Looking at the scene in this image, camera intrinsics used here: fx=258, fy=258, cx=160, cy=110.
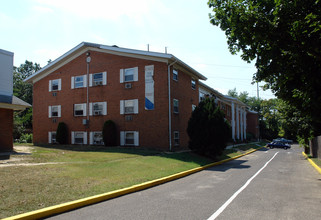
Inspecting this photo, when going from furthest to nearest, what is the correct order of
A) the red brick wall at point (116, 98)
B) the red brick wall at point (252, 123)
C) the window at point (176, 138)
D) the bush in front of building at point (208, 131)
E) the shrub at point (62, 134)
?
1. the red brick wall at point (252, 123)
2. the shrub at point (62, 134)
3. the window at point (176, 138)
4. the red brick wall at point (116, 98)
5. the bush in front of building at point (208, 131)

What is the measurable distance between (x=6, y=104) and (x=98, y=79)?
32.0ft

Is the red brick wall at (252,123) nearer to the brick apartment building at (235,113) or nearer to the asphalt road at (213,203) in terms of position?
the brick apartment building at (235,113)

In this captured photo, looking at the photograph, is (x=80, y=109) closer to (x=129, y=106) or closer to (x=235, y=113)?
(x=129, y=106)

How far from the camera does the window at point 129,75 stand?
2176cm

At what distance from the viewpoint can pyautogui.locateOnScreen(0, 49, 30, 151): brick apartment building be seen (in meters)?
14.9

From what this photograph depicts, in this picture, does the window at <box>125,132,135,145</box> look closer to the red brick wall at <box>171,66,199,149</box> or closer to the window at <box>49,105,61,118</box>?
the red brick wall at <box>171,66,199,149</box>

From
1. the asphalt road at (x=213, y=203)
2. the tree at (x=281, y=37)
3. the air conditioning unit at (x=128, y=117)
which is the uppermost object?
the tree at (x=281, y=37)

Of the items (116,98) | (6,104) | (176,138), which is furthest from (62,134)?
(176,138)

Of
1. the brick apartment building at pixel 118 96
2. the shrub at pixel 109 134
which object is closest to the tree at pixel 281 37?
the brick apartment building at pixel 118 96

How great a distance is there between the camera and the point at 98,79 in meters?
23.5

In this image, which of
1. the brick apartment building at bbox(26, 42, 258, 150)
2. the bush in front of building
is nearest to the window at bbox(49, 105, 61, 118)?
the brick apartment building at bbox(26, 42, 258, 150)


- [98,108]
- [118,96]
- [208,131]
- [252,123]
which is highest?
[118,96]

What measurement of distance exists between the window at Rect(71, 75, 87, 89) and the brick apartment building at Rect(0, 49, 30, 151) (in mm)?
8333

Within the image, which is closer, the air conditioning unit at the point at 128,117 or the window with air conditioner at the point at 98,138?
the air conditioning unit at the point at 128,117
